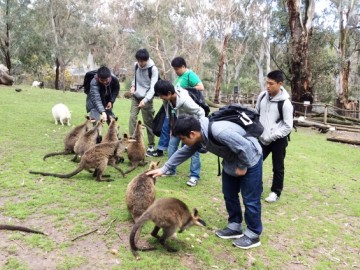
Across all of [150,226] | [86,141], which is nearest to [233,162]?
[150,226]

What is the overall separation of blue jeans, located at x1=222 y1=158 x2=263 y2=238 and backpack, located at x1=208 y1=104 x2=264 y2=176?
1.30 feet

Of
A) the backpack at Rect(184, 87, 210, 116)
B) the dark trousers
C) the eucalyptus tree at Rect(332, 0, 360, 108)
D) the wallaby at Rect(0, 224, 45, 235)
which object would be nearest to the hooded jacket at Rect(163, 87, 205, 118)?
the backpack at Rect(184, 87, 210, 116)

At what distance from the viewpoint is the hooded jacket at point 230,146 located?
10.7ft

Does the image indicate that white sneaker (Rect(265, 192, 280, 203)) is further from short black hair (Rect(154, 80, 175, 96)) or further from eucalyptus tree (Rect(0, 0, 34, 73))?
eucalyptus tree (Rect(0, 0, 34, 73))

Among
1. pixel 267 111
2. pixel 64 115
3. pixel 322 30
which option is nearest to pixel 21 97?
pixel 64 115

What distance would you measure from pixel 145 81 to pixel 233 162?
3.48 metres

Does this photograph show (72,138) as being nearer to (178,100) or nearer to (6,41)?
(178,100)

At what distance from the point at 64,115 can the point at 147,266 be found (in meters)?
7.37

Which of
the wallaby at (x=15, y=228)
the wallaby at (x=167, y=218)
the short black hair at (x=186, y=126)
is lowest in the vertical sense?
the wallaby at (x=15, y=228)

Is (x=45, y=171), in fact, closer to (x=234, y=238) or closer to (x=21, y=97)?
(x=234, y=238)

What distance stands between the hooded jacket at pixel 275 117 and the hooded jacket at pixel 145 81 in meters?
2.22

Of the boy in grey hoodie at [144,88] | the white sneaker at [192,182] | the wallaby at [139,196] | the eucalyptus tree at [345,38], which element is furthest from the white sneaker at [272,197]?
the eucalyptus tree at [345,38]

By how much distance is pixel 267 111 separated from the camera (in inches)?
195

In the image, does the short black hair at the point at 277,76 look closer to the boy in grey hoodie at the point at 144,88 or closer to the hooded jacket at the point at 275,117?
the hooded jacket at the point at 275,117
